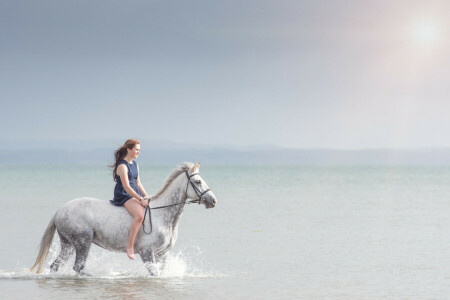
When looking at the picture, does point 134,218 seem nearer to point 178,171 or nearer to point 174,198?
point 174,198

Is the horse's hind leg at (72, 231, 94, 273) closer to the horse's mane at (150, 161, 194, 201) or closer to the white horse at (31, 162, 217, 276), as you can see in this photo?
the white horse at (31, 162, 217, 276)

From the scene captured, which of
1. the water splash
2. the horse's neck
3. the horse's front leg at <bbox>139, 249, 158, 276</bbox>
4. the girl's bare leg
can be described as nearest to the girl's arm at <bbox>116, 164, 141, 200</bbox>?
the girl's bare leg

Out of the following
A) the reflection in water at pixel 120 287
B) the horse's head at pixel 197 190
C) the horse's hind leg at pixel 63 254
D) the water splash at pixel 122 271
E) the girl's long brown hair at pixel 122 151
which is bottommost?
the reflection in water at pixel 120 287

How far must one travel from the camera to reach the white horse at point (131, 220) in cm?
1140

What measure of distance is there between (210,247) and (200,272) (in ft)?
12.9

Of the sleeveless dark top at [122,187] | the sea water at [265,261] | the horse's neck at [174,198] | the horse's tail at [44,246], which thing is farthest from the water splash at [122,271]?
the sleeveless dark top at [122,187]

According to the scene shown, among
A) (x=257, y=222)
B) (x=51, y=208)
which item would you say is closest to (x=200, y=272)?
(x=257, y=222)

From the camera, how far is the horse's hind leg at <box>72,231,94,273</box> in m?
11.4

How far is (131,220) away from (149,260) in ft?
2.25

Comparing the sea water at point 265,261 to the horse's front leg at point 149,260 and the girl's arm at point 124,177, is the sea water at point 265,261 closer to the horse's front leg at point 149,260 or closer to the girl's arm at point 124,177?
the horse's front leg at point 149,260

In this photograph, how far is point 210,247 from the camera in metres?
17.0

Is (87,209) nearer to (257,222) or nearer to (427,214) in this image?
(257,222)

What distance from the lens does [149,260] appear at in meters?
11.6

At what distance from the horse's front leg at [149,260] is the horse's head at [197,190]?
1058 mm
